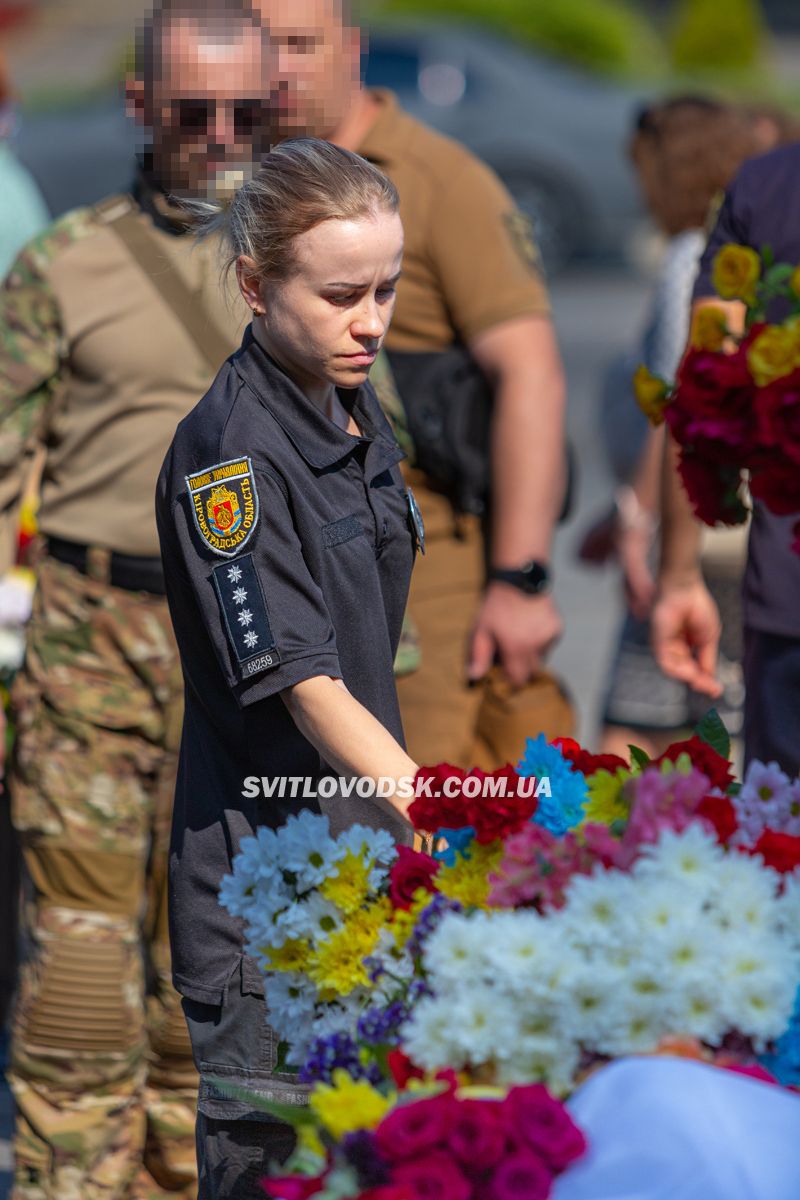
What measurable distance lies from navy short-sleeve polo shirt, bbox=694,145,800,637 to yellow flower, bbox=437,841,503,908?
1271 mm

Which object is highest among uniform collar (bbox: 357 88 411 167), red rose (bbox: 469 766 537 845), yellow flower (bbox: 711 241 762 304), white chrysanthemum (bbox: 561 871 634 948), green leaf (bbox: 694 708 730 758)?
yellow flower (bbox: 711 241 762 304)

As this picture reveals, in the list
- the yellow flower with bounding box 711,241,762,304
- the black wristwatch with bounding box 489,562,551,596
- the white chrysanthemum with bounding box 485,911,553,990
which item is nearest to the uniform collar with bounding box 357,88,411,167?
the black wristwatch with bounding box 489,562,551,596

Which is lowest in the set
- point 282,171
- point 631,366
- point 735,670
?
point 735,670

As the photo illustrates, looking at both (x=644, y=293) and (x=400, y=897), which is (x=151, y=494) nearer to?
(x=400, y=897)

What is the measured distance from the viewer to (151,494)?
3162 mm

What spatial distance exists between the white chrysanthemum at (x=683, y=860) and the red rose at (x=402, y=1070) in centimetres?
28

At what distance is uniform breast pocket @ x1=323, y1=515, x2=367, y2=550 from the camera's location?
227 centimetres

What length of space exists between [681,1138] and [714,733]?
2.02 feet

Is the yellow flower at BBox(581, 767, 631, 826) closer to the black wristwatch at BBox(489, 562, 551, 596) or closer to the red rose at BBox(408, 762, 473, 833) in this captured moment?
the red rose at BBox(408, 762, 473, 833)

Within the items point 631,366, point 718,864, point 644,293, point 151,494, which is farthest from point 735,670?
point 644,293

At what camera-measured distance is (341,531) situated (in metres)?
2.29

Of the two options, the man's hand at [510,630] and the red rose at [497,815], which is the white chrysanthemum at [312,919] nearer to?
the red rose at [497,815]

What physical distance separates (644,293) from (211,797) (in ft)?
46.0

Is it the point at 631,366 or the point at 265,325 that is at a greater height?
the point at 265,325
